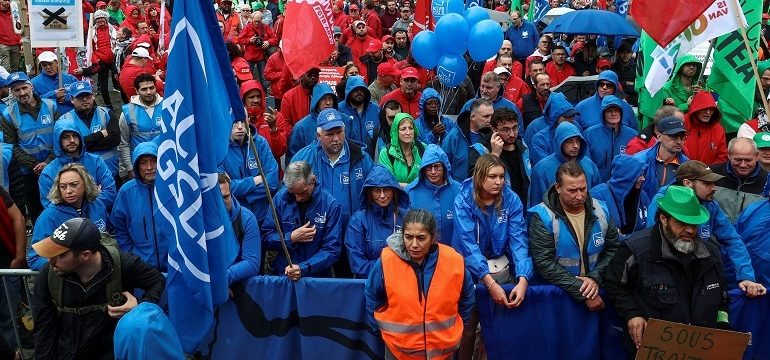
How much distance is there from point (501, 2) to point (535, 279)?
48.1 ft

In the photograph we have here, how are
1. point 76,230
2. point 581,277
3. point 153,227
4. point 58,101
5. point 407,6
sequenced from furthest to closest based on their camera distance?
point 407,6 → point 58,101 → point 153,227 → point 581,277 → point 76,230

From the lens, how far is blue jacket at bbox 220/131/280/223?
6.66 m

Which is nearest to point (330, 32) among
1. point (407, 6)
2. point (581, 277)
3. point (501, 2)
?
point (581, 277)

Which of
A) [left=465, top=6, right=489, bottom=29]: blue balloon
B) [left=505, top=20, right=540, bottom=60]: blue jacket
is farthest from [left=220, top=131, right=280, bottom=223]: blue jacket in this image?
[left=505, top=20, right=540, bottom=60]: blue jacket

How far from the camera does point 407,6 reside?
16266mm

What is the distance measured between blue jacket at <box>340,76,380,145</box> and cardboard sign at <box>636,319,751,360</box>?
442cm

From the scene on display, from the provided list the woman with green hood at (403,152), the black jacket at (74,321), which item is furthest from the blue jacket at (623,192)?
the black jacket at (74,321)

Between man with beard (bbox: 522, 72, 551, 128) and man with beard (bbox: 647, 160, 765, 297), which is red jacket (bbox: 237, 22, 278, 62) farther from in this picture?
man with beard (bbox: 647, 160, 765, 297)

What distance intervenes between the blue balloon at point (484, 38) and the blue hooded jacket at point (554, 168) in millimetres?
2154

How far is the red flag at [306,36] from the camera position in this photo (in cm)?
793

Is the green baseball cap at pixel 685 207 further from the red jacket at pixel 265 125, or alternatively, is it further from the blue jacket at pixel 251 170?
the red jacket at pixel 265 125

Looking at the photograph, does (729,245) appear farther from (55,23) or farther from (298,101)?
(55,23)

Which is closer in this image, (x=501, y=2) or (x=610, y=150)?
(x=610, y=150)

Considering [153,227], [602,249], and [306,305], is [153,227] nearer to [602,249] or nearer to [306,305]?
[306,305]
